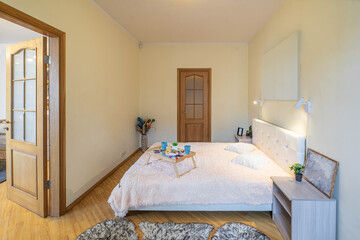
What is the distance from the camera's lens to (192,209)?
216 centimetres

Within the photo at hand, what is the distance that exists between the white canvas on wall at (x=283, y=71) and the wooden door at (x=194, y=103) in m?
1.89

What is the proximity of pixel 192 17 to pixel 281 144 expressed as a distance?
245 centimetres

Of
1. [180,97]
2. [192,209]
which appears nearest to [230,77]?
[180,97]

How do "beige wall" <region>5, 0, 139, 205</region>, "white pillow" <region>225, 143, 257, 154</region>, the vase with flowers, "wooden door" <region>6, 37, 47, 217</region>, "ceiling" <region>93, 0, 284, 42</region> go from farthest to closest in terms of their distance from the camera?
the vase with flowers < "white pillow" <region>225, 143, 257, 154</region> < "ceiling" <region>93, 0, 284, 42</region> < "beige wall" <region>5, 0, 139, 205</region> < "wooden door" <region>6, 37, 47, 217</region>

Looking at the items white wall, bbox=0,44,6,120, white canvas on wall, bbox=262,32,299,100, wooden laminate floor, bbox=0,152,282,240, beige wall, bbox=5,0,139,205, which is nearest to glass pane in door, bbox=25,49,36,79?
beige wall, bbox=5,0,139,205

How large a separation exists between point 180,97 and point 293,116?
9.70 ft

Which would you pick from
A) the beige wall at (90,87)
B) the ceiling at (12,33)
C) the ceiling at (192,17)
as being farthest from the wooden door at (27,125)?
the ceiling at (192,17)

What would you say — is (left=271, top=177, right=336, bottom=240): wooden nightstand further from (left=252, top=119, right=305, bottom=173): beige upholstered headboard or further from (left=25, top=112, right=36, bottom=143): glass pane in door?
(left=25, top=112, right=36, bottom=143): glass pane in door

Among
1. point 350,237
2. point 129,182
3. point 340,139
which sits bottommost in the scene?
point 350,237

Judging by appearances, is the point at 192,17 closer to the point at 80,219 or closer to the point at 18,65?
the point at 18,65

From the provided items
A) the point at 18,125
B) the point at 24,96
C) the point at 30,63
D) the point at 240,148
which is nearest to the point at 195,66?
the point at 240,148

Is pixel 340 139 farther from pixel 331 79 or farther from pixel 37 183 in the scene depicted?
pixel 37 183

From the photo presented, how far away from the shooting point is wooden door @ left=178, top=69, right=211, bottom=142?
4953mm

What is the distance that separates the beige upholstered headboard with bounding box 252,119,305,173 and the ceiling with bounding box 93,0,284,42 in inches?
70.9
